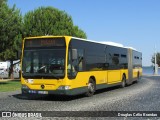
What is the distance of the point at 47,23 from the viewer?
1768 inches

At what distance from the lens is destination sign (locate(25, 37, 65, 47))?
1834cm

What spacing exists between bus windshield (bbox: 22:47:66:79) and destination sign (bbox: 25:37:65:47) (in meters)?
0.21

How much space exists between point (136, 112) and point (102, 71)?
29.4 ft

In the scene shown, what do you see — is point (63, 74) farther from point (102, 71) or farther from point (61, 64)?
point (102, 71)

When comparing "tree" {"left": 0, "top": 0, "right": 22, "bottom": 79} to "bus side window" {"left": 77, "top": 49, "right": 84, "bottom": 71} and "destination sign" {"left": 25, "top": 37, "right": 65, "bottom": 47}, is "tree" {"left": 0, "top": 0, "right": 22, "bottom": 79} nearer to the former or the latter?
"destination sign" {"left": 25, "top": 37, "right": 65, "bottom": 47}

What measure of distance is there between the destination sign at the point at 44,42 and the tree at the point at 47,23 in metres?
24.7

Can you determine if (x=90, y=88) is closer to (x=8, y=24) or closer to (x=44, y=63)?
(x=44, y=63)

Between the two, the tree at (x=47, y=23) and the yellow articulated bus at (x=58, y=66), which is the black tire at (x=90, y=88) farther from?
the tree at (x=47, y=23)

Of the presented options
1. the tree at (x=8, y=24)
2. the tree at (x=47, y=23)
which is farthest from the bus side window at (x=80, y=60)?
the tree at (x=47, y=23)

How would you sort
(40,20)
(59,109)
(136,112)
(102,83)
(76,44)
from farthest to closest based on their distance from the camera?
(40,20) → (102,83) → (76,44) → (59,109) → (136,112)

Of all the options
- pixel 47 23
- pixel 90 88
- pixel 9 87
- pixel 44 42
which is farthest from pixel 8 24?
pixel 47 23

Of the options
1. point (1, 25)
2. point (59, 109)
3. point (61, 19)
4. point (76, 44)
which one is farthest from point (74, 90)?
point (61, 19)

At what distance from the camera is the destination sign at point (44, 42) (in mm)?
18336

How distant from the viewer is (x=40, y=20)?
4597cm
